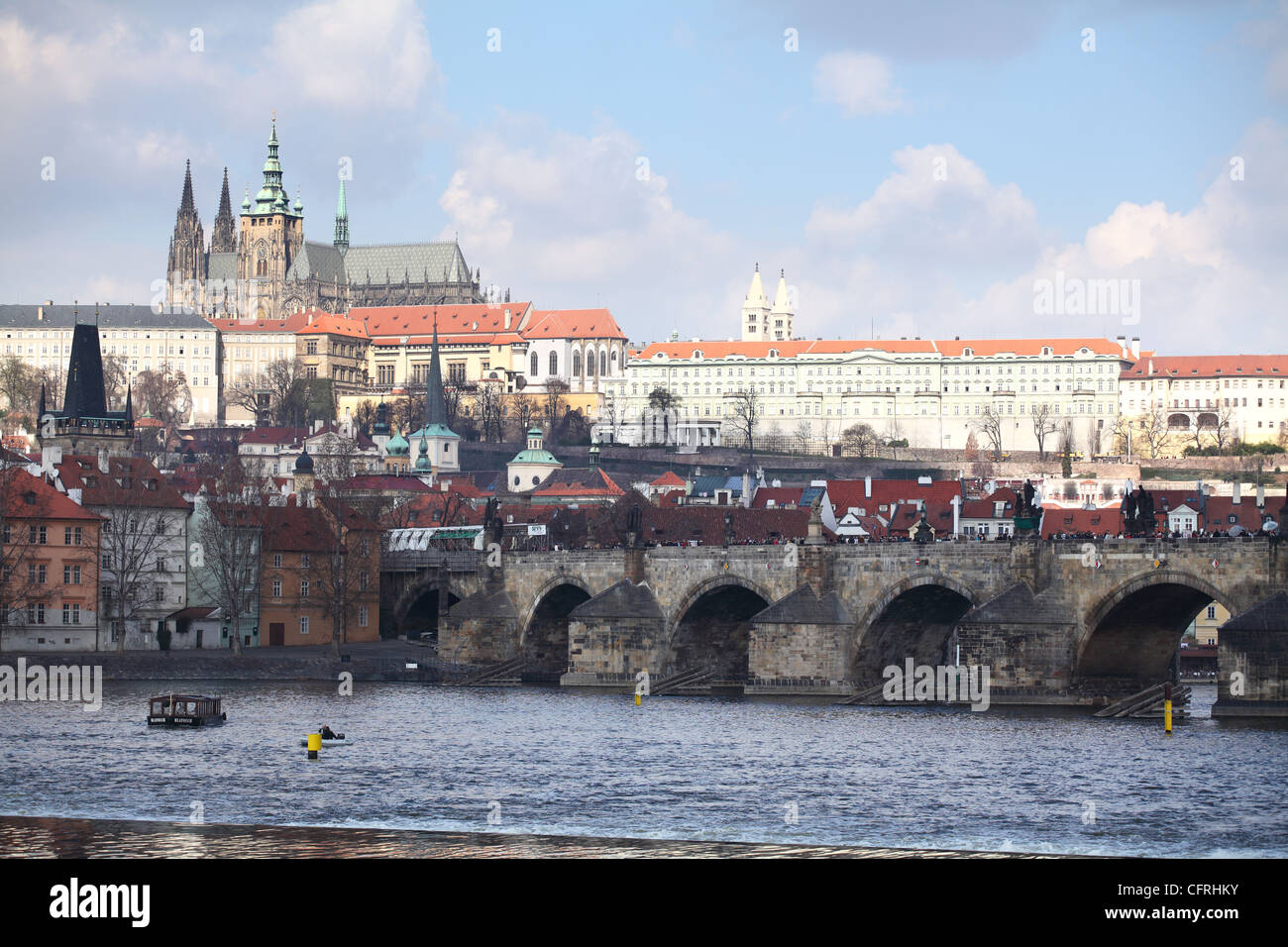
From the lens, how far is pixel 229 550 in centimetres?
8262

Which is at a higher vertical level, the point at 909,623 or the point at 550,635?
the point at 909,623

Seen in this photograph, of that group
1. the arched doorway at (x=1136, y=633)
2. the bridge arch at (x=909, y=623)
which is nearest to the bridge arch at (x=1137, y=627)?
the arched doorway at (x=1136, y=633)

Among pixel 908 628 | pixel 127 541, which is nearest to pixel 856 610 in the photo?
pixel 908 628

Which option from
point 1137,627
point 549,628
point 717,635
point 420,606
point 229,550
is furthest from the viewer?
point 420,606

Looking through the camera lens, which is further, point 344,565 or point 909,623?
point 344,565

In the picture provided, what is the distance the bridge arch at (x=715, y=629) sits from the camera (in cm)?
7200

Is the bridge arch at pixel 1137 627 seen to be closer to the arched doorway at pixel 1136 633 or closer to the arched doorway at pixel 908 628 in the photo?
the arched doorway at pixel 1136 633

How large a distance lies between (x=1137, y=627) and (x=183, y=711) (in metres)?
26.3

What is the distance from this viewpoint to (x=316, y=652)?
3172 inches

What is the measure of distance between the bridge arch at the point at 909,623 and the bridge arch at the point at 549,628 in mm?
14346

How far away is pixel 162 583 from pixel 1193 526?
5184 centimetres

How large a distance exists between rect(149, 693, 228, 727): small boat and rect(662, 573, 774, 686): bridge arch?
63.6 feet

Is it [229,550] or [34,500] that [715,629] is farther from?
[34,500]
